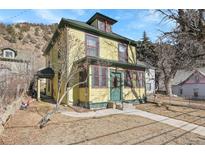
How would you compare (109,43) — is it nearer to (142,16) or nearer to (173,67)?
(142,16)

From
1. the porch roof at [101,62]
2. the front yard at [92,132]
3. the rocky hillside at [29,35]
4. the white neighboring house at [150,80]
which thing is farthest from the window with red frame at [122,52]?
the rocky hillside at [29,35]

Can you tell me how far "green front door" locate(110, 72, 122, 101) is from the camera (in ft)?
46.1

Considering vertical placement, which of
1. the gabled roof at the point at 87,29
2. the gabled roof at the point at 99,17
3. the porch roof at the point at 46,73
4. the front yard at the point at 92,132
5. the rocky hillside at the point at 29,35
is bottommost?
the front yard at the point at 92,132

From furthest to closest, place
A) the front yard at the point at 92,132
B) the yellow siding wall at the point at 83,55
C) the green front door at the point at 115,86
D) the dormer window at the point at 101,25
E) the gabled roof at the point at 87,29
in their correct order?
→ 1. the dormer window at the point at 101,25
2. the green front door at the point at 115,86
3. the gabled roof at the point at 87,29
4. the yellow siding wall at the point at 83,55
5. the front yard at the point at 92,132

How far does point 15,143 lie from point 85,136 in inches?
84.8

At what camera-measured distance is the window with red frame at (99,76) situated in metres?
12.6

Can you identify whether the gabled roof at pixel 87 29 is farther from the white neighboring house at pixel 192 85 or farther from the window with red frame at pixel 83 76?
the white neighboring house at pixel 192 85

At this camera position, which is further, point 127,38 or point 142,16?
point 127,38

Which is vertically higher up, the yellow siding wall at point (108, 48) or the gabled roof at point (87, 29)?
the gabled roof at point (87, 29)

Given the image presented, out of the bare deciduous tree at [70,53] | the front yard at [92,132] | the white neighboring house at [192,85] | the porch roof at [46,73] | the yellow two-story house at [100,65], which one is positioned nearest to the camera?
the front yard at [92,132]

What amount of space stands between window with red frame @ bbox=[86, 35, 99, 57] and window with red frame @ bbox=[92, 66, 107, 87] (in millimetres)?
2014
